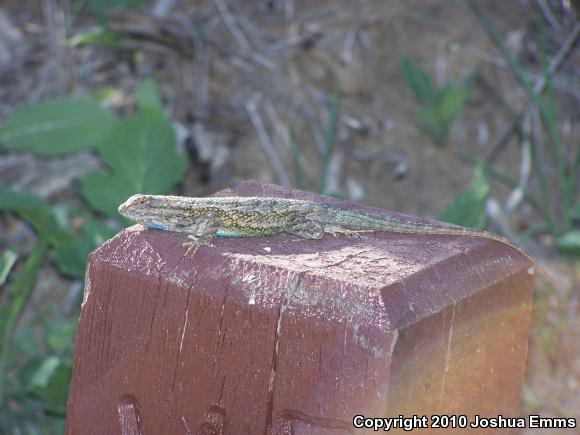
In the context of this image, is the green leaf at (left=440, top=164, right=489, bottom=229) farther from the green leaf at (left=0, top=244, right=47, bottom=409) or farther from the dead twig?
the green leaf at (left=0, top=244, right=47, bottom=409)

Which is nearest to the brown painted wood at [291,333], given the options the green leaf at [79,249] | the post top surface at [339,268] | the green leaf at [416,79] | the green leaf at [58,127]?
the post top surface at [339,268]

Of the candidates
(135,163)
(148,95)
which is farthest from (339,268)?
(148,95)

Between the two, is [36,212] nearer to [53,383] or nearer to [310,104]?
[53,383]

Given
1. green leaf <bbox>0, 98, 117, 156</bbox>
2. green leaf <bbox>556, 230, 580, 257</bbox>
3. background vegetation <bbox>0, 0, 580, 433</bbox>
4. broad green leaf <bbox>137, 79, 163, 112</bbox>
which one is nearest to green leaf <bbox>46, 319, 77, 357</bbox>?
background vegetation <bbox>0, 0, 580, 433</bbox>

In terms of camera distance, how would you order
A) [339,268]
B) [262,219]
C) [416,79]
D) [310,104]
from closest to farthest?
1. [339,268]
2. [262,219]
3. [416,79]
4. [310,104]

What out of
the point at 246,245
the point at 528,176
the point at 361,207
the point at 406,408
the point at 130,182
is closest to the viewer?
the point at 406,408

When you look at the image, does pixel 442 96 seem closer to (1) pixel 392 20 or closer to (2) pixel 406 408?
(1) pixel 392 20

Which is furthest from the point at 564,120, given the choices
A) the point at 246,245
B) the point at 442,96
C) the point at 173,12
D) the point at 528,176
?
the point at 246,245

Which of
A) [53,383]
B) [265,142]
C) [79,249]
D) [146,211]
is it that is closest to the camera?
[146,211]
